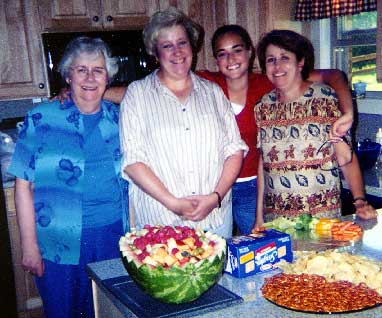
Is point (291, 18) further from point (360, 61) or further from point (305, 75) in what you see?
point (305, 75)

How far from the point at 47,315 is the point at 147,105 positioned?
90 cm

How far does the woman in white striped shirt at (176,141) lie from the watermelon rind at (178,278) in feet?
2.11

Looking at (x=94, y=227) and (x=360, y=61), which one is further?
(x=360, y=61)

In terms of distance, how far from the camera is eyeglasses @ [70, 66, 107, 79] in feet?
6.16

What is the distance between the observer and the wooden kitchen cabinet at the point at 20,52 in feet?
9.11

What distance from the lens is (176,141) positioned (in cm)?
188

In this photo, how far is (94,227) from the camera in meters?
1.86

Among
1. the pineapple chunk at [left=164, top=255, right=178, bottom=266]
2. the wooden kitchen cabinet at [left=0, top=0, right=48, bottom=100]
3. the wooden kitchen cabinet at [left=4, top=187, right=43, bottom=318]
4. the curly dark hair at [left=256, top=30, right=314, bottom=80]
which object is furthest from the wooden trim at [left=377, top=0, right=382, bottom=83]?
the wooden kitchen cabinet at [left=4, top=187, right=43, bottom=318]

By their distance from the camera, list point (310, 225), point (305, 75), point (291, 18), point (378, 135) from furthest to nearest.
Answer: point (291, 18) < point (378, 135) < point (305, 75) < point (310, 225)

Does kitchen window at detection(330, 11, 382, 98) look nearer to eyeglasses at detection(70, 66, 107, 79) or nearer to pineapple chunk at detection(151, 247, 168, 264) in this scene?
eyeglasses at detection(70, 66, 107, 79)

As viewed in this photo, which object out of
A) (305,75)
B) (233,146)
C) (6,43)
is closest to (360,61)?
(305,75)

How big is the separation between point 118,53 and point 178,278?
2.07 m

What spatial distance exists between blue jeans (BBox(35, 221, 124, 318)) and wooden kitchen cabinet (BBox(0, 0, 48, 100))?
1360 mm

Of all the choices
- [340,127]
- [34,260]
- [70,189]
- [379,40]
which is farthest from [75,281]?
[379,40]
